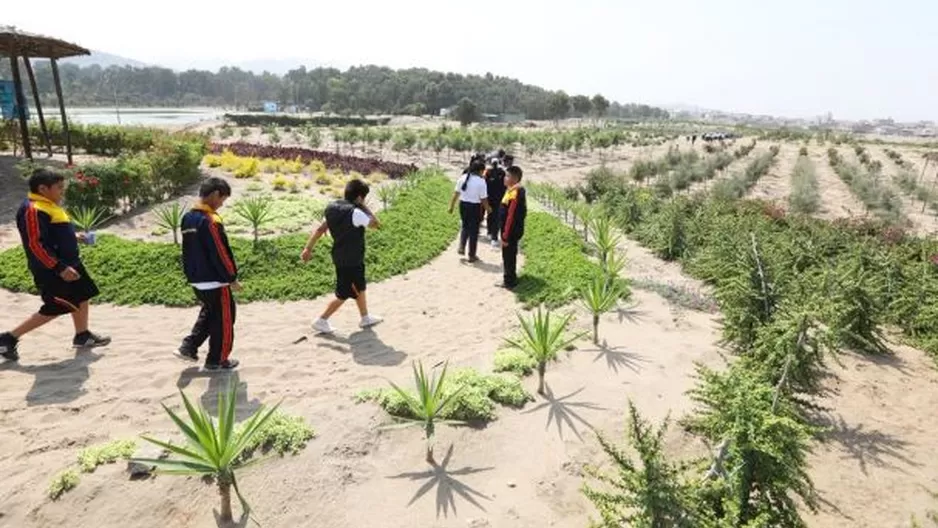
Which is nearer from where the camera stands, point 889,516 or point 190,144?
point 889,516

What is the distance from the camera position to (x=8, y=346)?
15.6ft

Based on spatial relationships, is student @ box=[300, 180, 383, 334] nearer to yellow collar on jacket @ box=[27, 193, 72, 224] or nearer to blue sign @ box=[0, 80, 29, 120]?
yellow collar on jacket @ box=[27, 193, 72, 224]

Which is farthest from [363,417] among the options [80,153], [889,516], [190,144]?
[80,153]

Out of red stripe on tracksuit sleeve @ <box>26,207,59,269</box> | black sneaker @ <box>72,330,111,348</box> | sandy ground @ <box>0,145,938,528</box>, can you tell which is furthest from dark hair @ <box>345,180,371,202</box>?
black sneaker @ <box>72,330,111,348</box>

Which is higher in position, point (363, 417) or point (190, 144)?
point (190, 144)

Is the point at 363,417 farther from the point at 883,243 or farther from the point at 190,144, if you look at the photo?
the point at 190,144

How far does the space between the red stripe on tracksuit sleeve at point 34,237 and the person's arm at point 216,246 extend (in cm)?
135

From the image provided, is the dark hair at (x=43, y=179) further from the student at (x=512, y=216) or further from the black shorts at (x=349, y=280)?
the student at (x=512, y=216)

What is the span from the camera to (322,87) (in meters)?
120

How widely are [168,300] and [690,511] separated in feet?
19.8

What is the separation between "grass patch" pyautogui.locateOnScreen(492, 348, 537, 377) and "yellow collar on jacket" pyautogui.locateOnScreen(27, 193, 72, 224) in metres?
3.91

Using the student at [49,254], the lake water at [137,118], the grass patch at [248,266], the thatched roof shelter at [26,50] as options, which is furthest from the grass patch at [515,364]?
the lake water at [137,118]

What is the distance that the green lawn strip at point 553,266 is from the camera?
22.6 ft

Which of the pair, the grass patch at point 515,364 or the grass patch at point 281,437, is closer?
the grass patch at point 281,437
